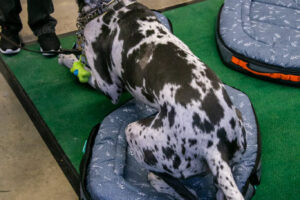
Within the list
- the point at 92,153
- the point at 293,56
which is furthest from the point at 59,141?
the point at 293,56

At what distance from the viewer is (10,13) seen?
355 centimetres

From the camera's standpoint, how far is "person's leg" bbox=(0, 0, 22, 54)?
11.4 ft

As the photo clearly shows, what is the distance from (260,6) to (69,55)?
2.23 meters

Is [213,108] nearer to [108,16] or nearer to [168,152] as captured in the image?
[168,152]

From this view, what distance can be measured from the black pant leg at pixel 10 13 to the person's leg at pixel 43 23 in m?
0.13

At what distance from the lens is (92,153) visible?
254 centimetres

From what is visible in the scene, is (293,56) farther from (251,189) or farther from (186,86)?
(186,86)

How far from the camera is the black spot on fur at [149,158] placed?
6.58 ft

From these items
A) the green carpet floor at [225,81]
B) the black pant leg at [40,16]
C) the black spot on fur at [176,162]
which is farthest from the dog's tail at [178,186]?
the black pant leg at [40,16]

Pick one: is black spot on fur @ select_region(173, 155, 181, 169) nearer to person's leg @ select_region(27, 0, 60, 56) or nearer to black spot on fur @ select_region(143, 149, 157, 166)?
black spot on fur @ select_region(143, 149, 157, 166)

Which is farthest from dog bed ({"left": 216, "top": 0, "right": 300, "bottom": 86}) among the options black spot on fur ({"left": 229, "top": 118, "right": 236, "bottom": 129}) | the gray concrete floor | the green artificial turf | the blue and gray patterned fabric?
the gray concrete floor

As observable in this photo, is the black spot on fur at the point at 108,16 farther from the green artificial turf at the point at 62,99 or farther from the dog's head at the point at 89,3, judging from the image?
the green artificial turf at the point at 62,99

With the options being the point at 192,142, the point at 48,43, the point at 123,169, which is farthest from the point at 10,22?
the point at 192,142

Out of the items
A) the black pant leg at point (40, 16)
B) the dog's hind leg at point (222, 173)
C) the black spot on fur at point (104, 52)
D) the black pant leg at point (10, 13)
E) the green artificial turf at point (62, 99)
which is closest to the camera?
the dog's hind leg at point (222, 173)
